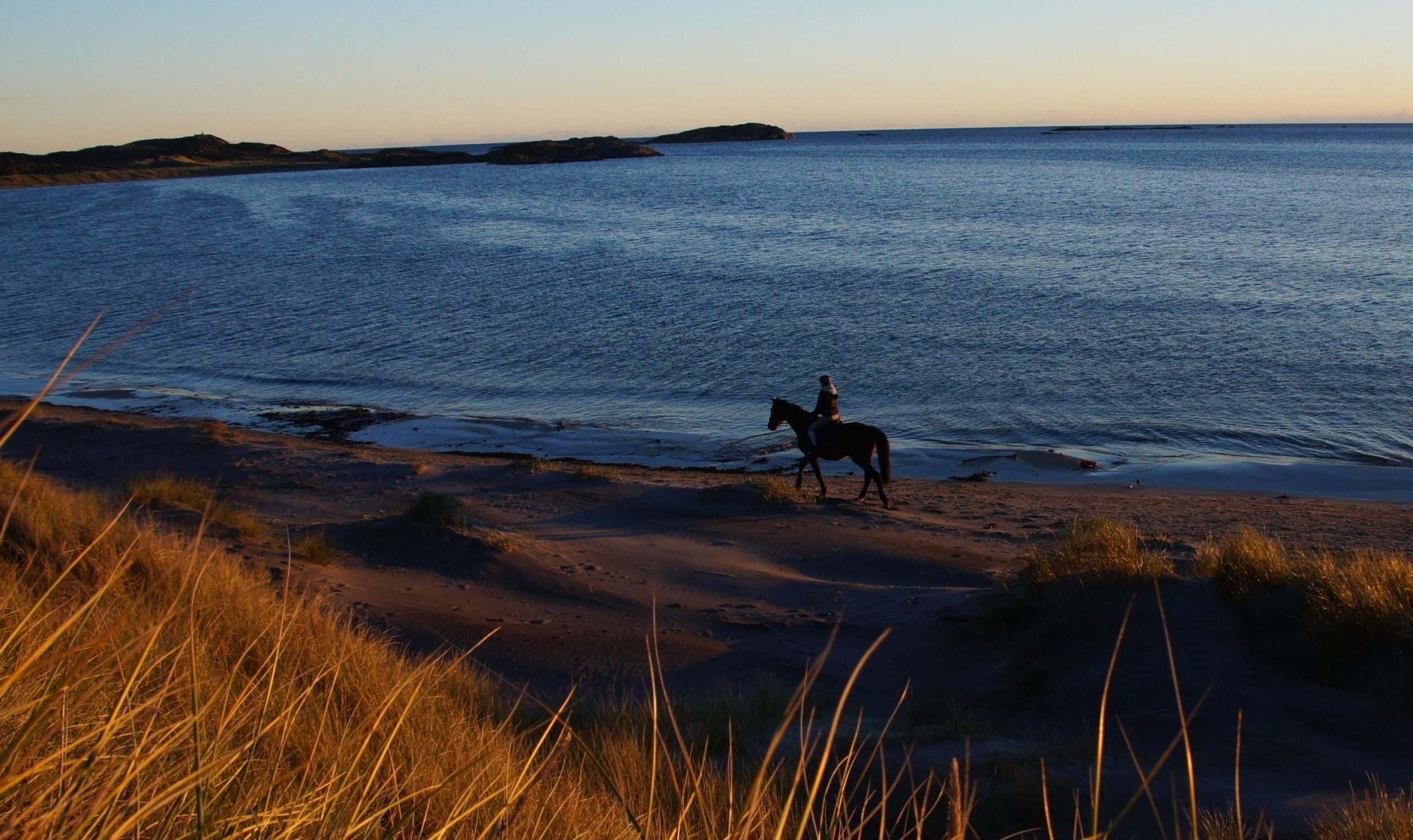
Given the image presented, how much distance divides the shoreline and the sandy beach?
85 cm

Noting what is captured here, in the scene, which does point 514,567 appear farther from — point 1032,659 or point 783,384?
point 783,384

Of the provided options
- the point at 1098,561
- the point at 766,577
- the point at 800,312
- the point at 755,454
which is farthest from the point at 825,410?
the point at 800,312

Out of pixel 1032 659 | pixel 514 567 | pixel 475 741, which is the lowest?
pixel 514 567

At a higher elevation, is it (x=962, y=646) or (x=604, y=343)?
(x=962, y=646)

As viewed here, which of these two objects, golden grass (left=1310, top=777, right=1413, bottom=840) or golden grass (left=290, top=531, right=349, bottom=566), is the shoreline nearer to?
golden grass (left=290, top=531, right=349, bottom=566)

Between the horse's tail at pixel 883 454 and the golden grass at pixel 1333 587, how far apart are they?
19.8 feet

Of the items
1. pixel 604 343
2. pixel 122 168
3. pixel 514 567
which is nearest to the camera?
pixel 514 567

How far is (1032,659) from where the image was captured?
7.06 metres

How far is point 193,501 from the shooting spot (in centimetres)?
1187

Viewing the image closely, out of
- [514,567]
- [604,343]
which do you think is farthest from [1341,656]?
[604,343]

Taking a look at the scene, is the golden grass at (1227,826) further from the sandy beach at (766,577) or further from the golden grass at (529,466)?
the golden grass at (529,466)

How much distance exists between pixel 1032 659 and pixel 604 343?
892 inches

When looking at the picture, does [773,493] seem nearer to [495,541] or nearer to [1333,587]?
[495,541]

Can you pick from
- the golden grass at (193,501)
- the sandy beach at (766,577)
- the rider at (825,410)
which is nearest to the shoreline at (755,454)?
the sandy beach at (766,577)
